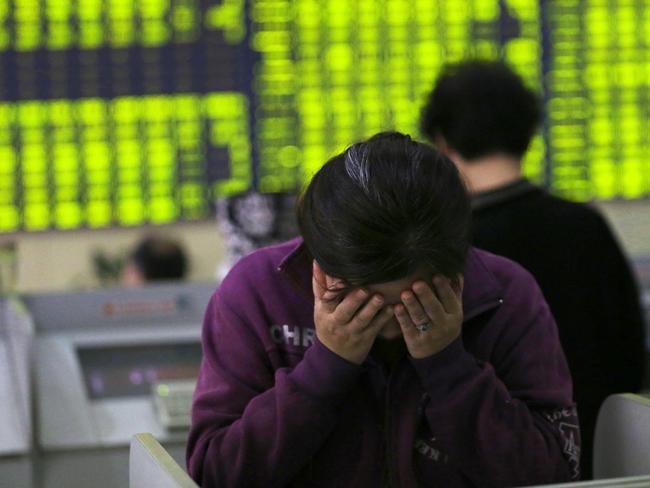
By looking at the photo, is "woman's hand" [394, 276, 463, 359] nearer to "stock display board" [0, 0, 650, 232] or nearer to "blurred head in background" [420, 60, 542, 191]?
"blurred head in background" [420, 60, 542, 191]

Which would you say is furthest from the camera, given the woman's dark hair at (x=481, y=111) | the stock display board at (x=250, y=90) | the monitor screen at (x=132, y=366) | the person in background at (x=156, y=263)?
the stock display board at (x=250, y=90)

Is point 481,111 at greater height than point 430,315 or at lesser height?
greater

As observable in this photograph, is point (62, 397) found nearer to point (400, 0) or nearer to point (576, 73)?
point (400, 0)

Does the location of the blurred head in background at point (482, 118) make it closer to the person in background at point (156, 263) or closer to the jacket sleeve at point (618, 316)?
the jacket sleeve at point (618, 316)

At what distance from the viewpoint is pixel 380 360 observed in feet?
4.27

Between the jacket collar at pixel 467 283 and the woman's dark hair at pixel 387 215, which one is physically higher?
the woman's dark hair at pixel 387 215

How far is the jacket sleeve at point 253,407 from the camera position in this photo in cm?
125

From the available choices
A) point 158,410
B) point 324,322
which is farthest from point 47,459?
point 324,322

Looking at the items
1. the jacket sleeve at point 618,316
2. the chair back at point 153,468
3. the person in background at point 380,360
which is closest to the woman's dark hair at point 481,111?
the jacket sleeve at point 618,316

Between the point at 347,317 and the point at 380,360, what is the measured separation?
0.12 metres

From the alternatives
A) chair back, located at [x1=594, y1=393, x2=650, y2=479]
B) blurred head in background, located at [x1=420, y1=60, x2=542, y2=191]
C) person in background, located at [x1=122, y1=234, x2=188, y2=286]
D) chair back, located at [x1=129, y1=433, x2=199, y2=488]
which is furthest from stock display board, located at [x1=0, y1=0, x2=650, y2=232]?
chair back, located at [x1=129, y1=433, x2=199, y2=488]

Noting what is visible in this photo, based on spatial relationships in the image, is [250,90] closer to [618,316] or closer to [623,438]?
[618,316]

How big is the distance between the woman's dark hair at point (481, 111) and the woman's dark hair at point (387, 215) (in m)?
0.80

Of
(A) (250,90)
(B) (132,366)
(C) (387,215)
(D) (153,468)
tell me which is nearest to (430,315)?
(C) (387,215)
